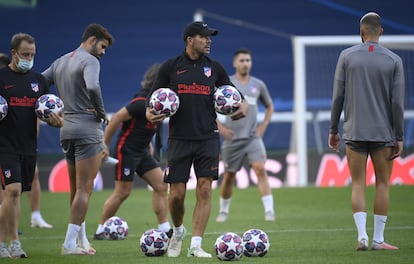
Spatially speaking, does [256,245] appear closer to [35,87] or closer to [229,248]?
[229,248]

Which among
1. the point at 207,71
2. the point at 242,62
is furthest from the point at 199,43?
the point at 242,62

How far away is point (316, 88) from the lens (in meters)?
25.0

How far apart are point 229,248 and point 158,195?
11.6 feet

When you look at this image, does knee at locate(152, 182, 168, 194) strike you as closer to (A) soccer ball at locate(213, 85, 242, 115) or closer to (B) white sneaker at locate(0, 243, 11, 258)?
(A) soccer ball at locate(213, 85, 242, 115)

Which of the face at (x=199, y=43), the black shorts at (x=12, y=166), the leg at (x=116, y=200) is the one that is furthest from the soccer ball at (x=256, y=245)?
the leg at (x=116, y=200)

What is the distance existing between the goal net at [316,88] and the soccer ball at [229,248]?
14.0m

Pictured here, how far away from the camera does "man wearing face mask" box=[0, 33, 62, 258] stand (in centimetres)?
961

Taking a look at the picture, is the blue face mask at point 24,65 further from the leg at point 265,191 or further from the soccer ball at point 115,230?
the leg at point 265,191

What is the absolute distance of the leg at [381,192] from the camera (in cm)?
980

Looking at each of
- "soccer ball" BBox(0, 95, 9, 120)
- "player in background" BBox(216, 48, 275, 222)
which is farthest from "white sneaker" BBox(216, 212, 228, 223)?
"soccer ball" BBox(0, 95, 9, 120)

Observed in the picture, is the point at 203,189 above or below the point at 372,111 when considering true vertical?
below

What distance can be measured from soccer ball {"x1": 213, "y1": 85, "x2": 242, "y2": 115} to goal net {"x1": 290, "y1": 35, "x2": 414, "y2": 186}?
13.5 m

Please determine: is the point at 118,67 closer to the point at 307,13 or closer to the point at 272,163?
the point at 307,13

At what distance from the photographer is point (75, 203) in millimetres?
10031
